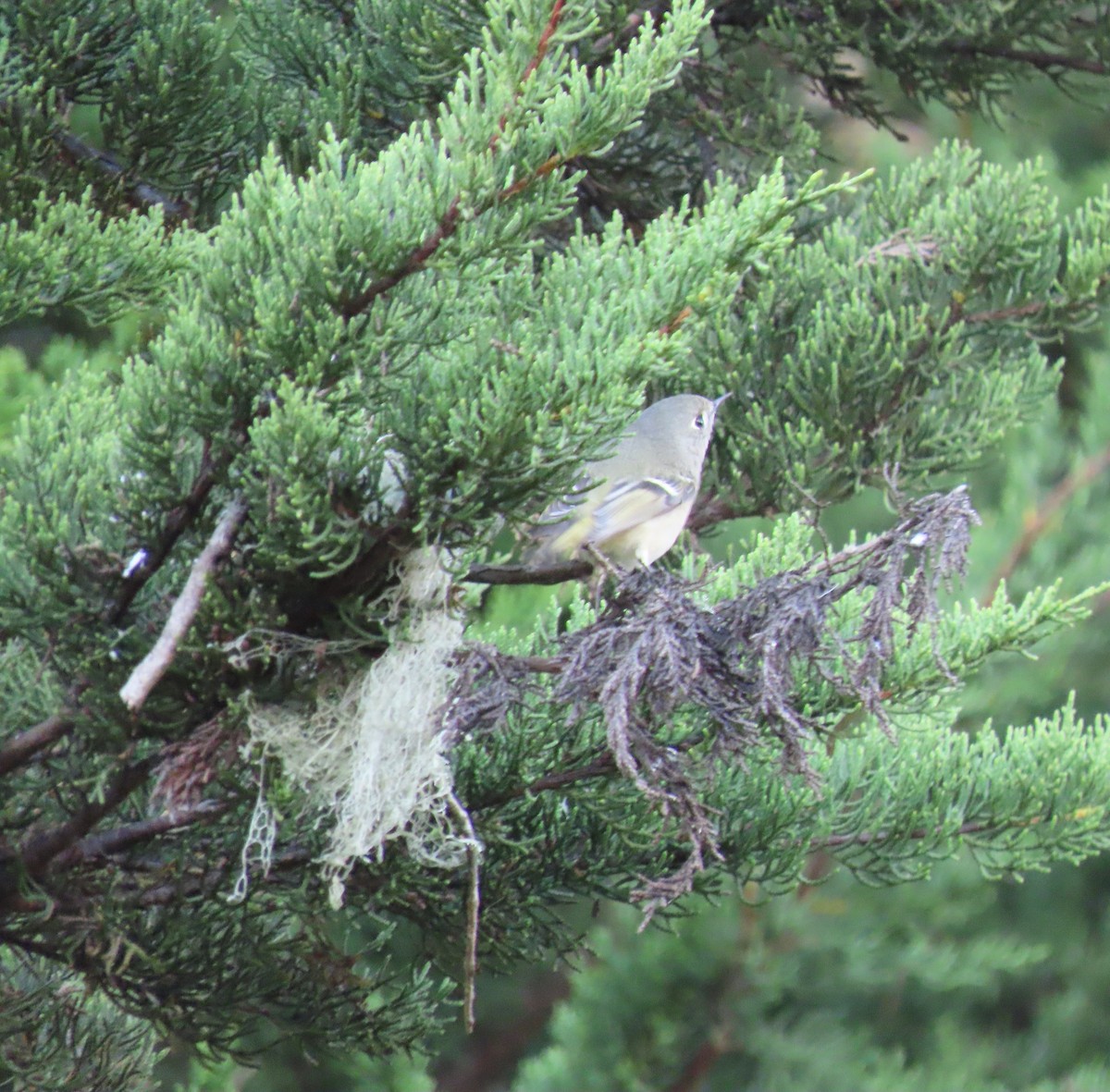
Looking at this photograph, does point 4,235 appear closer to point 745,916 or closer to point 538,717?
point 538,717

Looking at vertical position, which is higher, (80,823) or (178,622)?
(178,622)

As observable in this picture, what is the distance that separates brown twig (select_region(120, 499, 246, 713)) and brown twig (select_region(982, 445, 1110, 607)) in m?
3.46

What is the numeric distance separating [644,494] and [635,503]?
6cm

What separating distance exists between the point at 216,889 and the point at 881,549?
4.46 ft

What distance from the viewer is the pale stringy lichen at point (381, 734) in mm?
2500

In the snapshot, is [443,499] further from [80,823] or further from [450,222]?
[80,823]

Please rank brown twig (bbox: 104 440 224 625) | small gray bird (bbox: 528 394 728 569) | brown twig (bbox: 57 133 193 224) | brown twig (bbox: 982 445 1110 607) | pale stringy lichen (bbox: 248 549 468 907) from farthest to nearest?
brown twig (bbox: 982 445 1110 607) → brown twig (bbox: 57 133 193 224) → small gray bird (bbox: 528 394 728 569) → pale stringy lichen (bbox: 248 549 468 907) → brown twig (bbox: 104 440 224 625)

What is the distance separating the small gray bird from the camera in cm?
314

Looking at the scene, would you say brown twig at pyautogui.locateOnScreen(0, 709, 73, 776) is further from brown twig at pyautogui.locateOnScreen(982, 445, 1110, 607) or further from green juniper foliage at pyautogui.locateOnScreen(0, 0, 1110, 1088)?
brown twig at pyautogui.locateOnScreen(982, 445, 1110, 607)

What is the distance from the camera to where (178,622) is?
2.31 meters

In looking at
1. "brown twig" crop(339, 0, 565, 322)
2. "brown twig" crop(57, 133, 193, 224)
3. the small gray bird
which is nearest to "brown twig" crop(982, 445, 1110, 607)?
the small gray bird

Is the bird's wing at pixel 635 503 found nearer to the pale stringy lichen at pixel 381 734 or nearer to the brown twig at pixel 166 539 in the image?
the pale stringy lichen at pixel 381 734

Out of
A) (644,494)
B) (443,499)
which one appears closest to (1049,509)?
(644,494)

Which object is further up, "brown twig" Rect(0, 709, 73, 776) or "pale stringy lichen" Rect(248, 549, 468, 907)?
"brown twig" Rect(0, 709, 73, 776)
